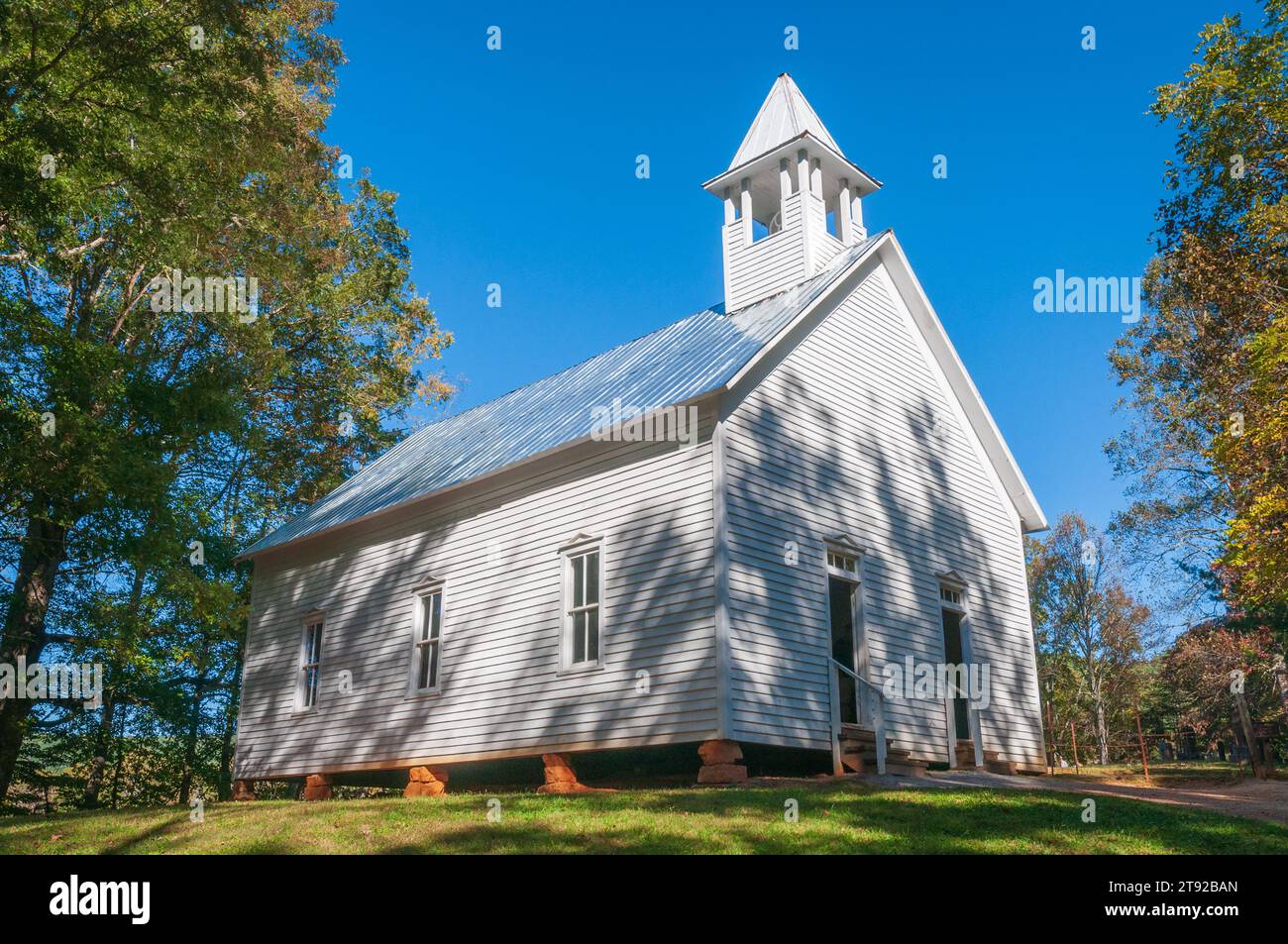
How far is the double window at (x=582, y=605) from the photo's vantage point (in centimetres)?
1551

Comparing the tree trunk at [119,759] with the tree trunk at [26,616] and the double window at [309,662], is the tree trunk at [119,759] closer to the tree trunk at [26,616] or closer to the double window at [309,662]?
the tree trunk at [26,616]

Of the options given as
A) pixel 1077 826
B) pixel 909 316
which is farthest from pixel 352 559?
pixel 1077 826

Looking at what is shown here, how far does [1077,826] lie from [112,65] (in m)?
15.0

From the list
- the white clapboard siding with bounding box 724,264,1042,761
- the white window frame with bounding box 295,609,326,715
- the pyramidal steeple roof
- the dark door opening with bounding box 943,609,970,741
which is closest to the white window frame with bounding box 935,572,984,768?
the dark door opening with bounding box 943,609,970,741

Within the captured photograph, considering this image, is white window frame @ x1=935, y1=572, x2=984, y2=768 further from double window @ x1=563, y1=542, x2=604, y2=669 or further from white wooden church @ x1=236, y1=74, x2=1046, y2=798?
double window @ x1=563, y1=542, x2=604, y2=669

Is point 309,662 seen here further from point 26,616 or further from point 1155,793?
point 1155,793

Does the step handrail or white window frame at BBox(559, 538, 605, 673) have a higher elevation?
white window frame at BBox(559, 538, 605, 673)

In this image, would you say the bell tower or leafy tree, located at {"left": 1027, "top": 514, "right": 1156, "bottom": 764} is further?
leafy tree, located at {"left": 1027, "top": 514, "right": 1156, "bottom": 764}

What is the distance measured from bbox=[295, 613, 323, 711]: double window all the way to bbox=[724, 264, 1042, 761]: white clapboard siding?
10.1 metres

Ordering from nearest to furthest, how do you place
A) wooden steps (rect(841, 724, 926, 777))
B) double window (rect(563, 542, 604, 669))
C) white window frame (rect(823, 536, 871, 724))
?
wooden steps (rect(841, 724, 926, 777))
double window (rect(563, 542, 604, 669))
white window frame (rect(823, 536, 871, 724))

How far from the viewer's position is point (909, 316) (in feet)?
64.9

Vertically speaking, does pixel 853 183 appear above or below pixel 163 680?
above

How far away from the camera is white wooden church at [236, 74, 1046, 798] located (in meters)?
14.6
